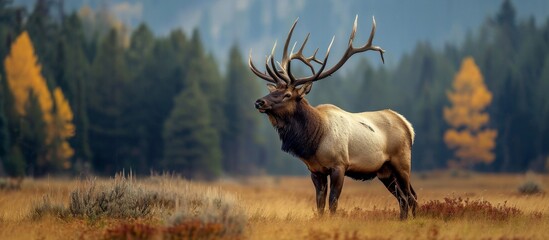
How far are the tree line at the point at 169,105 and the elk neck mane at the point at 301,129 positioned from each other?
2644 centimetres

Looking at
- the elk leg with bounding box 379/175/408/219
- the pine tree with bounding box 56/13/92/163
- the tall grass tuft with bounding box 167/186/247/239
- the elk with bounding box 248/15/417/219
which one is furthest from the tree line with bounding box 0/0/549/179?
the tall grass tuft with bounding box 167/186/247/239

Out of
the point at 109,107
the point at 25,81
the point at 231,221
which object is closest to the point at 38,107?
the point at 25,81

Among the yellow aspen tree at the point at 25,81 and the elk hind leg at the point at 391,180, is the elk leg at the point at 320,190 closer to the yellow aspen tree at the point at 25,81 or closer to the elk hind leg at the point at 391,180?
the elk hind leg at the point at 391,180

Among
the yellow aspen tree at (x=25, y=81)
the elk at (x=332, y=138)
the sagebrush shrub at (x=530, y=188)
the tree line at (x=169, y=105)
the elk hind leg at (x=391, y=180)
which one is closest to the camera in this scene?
the elk at (x=332, y=138)

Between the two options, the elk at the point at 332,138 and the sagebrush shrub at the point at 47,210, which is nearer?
Result: the sagebrush shrub at the point at 47,210

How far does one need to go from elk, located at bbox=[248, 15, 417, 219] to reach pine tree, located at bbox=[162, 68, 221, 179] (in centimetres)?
3846

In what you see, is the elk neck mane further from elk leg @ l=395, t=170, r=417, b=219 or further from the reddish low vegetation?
the reddish low vegetation

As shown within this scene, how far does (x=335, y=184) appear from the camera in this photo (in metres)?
12.3

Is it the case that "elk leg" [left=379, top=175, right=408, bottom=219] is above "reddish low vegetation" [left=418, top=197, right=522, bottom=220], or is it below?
above

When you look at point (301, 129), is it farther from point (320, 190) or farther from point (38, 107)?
point (38, 107)

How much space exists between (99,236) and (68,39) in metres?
46.9

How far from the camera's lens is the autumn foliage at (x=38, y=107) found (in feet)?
131

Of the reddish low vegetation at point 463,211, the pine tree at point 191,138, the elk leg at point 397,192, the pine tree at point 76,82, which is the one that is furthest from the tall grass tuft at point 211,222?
the pine tree at point 191,138

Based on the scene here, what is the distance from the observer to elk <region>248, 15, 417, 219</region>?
1246 centimetres
